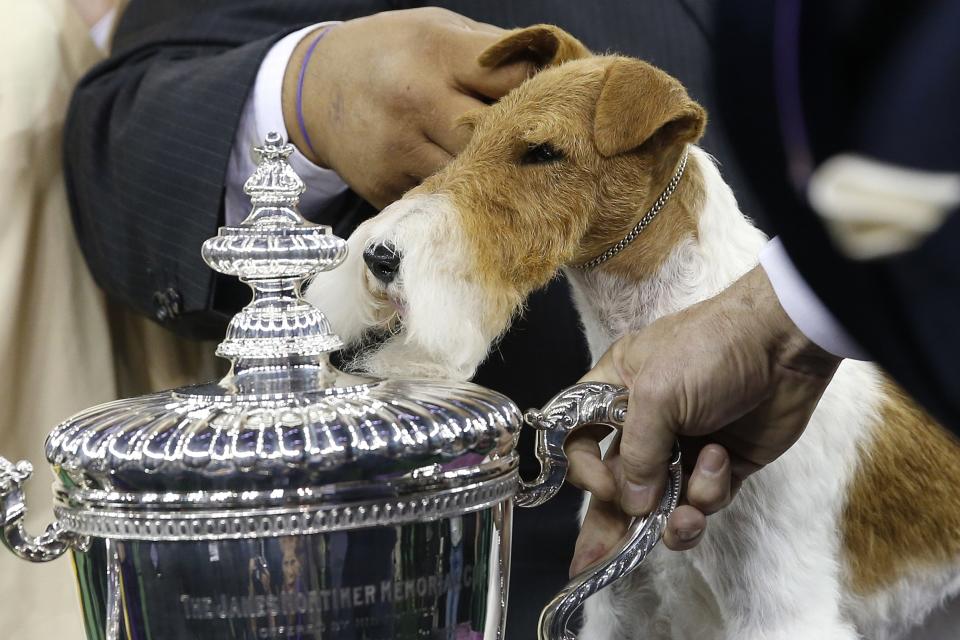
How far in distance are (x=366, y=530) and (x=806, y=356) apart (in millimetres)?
268

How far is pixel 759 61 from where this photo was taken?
11.1 inches

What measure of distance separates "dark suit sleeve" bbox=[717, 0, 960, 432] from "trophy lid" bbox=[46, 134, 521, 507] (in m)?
0.21

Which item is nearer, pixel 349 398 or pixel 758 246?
pixel 349 398

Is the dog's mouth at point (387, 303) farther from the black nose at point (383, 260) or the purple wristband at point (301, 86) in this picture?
the purple wristband at point (301, 86)

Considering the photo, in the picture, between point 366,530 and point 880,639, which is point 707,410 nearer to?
point 366,530

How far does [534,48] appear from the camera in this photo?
0.74 m

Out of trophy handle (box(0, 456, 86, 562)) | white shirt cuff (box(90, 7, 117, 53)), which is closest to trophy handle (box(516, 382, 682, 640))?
trophy handle (box(0, 456, 86, 562))

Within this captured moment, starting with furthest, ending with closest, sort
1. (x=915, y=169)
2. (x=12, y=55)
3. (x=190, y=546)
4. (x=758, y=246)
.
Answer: (x=12, y=55)
(x=758, y=246)
(x=190, y=546)
(x=915, y=169)

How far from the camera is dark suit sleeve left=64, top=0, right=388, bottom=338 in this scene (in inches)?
36.2

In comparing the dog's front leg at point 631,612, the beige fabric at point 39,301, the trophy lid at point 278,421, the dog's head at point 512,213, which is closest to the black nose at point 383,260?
the dog's head at point 512,213

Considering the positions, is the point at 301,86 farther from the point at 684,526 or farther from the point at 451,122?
the point at 684,526

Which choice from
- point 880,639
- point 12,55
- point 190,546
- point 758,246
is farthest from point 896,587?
point 12,55

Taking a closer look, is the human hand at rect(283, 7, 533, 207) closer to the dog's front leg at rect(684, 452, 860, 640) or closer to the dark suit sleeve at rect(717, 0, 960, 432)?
the dog's front leg at rect(684, 452, 860, 640)

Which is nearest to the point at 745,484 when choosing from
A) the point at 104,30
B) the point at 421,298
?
the point at 421,298
